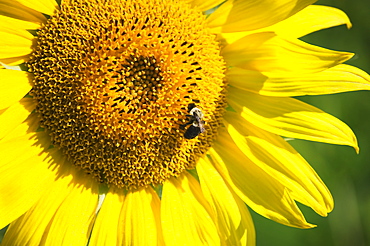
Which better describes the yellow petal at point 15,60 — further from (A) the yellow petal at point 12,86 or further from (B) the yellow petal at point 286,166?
(B) the yellow petal at point 286,166

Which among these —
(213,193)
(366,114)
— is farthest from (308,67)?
(366,114)

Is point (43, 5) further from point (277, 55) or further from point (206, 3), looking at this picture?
point (277, 55)

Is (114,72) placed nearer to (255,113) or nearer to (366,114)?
→ (255,113)

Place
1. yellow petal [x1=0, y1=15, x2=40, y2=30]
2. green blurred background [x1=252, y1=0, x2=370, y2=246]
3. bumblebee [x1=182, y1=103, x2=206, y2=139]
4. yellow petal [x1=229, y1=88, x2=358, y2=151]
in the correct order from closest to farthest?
yellow petal [x1=0, y1=15, x2=40, y2=30], bumblebee [x1=182, y1=103, x2=206, y2=139], yellow petal [x1=229, y1=88, x2=358, y2=151], green blurred background [x1=252, y1=0, x2=370, y2=246]

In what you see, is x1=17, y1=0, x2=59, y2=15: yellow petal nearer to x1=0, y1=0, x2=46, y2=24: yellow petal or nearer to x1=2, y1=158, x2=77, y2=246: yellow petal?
x1=0, y1=0, x2=46, y2=24: yellow petal

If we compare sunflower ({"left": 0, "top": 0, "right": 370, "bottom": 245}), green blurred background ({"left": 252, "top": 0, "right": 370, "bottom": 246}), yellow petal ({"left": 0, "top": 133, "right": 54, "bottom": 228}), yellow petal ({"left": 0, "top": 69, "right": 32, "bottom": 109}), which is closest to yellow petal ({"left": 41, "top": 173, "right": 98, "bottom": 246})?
sunflower ({"left": 0, "top": 0, "right": 370, "bottom": 245})

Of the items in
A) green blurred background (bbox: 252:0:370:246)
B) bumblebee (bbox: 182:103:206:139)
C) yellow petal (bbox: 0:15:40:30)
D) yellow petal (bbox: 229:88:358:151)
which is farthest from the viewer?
green blurred background (bbox: 252:0:370:246)
